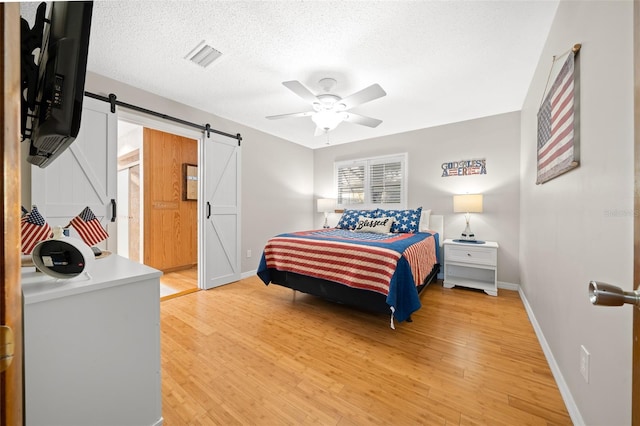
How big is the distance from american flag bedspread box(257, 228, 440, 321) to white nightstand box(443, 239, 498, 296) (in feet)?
1.65

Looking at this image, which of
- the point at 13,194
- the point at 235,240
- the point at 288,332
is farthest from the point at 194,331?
the point at 13,194

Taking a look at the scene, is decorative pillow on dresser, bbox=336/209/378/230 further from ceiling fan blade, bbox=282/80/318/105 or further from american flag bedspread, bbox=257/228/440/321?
ceiling fan blade, bbox=282/80/318/105

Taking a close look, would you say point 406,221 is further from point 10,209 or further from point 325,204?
point 10,209

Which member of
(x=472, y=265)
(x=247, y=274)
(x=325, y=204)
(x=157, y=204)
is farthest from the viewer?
(x=325, y=204)

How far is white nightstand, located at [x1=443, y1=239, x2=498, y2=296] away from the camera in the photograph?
10.4 ft

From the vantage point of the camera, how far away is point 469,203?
3.37 meters

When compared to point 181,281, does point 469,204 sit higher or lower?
higher

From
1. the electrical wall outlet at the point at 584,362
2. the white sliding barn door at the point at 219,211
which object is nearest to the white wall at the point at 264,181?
the white sliding barn door at the point at 219,211

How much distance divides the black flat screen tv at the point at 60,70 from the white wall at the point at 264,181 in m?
2.05

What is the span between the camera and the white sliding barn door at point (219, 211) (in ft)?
11.2

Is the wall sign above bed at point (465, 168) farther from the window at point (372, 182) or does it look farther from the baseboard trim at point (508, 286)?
the baseboard trim at point (508, 286)

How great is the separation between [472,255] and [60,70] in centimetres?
391

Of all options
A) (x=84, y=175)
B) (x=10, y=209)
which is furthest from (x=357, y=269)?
(x=84, y=175)

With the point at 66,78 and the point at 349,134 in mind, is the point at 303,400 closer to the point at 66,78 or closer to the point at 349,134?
the point at 66,78
